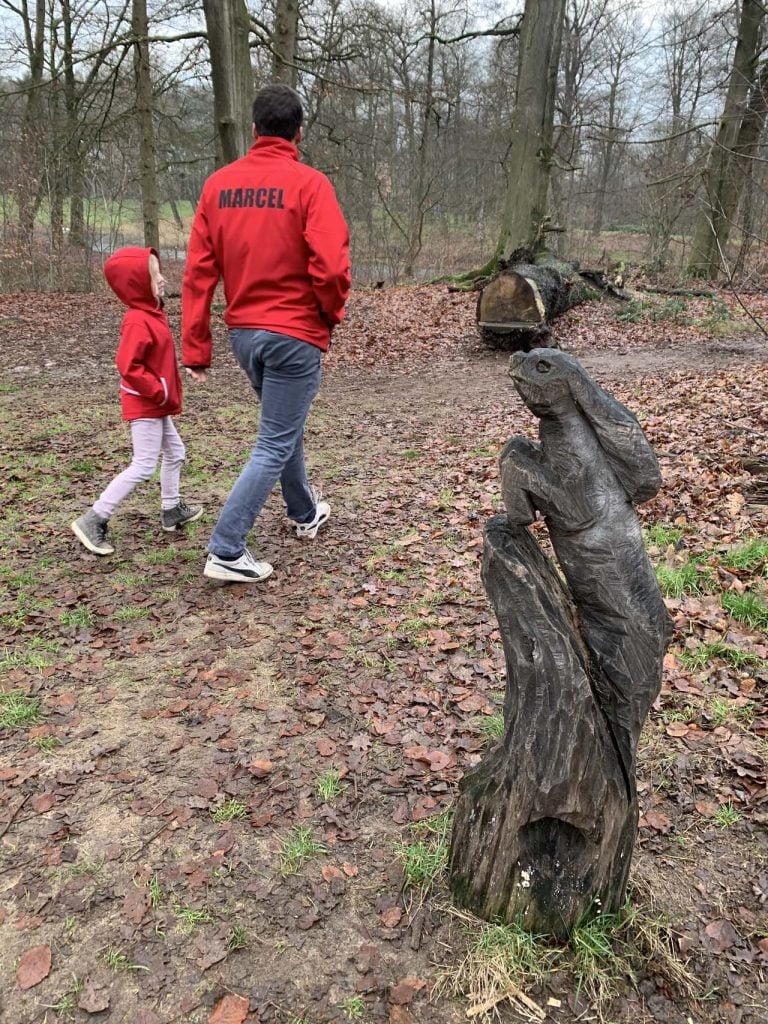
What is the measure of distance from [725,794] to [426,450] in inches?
184

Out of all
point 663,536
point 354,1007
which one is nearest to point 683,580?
point 663,536

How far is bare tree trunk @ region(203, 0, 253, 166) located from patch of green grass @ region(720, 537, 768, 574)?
37.7ft

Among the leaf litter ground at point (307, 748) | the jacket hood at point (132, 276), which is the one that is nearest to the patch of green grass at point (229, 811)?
the leaf litter ground at point (307, 748)

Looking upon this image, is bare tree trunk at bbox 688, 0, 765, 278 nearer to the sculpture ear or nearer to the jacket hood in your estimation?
the jacket hood

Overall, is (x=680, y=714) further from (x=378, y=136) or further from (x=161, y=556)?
(x=378, y=136)

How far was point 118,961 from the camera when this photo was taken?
205cm

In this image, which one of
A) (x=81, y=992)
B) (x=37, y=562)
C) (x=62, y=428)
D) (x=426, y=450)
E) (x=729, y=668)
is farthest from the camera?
(x=62, y=428)

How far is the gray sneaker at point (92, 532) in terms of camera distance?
4.50 metres

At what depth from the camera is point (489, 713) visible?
312 centimetres

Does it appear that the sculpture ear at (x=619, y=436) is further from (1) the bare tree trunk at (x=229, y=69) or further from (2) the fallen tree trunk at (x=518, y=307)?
(1) the bare tree trunk at (x=229, y=69)

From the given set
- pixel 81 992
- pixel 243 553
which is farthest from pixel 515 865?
pixel 243 553

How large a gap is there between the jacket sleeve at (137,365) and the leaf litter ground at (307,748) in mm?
1136

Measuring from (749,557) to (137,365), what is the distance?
3924mm

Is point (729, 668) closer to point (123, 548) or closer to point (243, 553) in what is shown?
point (243, 553)
